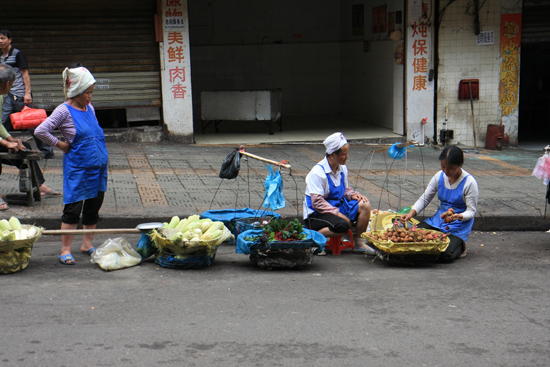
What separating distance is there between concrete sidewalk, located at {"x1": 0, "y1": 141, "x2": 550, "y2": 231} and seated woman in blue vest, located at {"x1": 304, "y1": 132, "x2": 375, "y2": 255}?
0.66 metres

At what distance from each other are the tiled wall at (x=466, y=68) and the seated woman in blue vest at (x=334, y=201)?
7051 mm

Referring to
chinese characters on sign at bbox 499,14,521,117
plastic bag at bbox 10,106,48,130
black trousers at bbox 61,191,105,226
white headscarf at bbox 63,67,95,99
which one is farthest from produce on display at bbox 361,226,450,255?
chinese characters on sign at bbox 499,14,521,117

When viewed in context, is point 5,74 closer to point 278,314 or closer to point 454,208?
point 278,314

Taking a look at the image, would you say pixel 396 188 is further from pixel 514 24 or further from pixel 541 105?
pixel 541 105

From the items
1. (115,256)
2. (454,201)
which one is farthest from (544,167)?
(115,256)

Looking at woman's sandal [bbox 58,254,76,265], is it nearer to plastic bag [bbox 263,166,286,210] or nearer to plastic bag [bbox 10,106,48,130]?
plastic bag [bbox 263,166,286,210]

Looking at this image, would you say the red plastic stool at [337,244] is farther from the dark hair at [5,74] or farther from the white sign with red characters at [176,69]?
the white sign with red characters at [176,69]

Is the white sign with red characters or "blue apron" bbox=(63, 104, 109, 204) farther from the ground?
the white sign with red characters

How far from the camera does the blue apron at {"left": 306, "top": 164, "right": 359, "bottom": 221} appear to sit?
6.45 m

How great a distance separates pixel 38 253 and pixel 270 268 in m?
2.30

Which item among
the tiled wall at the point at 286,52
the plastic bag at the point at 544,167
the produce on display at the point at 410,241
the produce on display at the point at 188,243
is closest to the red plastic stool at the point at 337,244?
the produce on display at the point at 410,241

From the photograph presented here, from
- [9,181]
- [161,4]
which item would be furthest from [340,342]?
[161,4]

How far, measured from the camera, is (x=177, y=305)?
15.8 ft

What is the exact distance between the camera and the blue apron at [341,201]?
21.1ft
